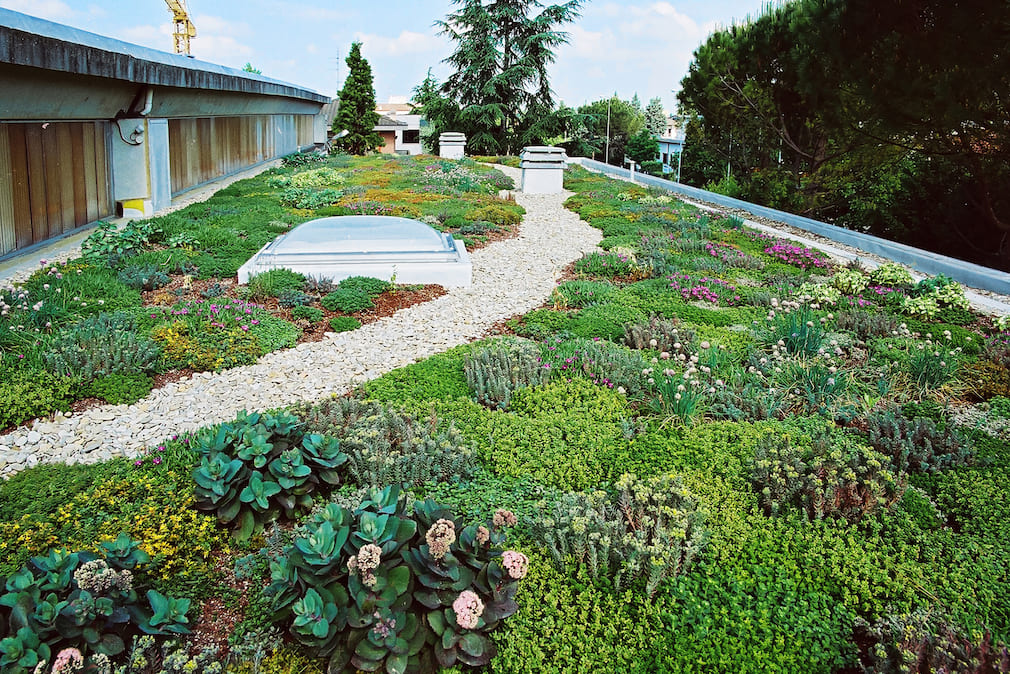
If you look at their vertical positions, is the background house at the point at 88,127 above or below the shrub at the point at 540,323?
above

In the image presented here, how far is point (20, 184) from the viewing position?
9.52 m

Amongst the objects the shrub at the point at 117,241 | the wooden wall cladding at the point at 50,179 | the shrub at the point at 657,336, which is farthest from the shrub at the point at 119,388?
the wooden wall cladding at the point at 50,179

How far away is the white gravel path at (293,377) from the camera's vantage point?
15.9 ft

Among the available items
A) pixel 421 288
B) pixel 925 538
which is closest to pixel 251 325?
pixel 421 288

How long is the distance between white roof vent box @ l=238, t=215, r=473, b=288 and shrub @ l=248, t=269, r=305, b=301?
0.31 meters

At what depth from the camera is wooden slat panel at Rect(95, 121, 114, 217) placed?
1188 centimetres

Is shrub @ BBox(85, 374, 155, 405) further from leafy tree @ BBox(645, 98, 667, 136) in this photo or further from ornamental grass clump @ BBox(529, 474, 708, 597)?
leafy tree @ BBox(645, 98, 667, 136)

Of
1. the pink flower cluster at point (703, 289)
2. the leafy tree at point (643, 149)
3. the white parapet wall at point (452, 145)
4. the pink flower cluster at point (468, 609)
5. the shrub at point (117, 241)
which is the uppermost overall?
the leafy tree at point (643, 149)

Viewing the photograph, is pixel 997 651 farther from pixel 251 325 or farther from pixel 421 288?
pixel 421 288

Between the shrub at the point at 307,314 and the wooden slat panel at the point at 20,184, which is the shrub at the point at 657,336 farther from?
the wooden slat panel at the point at 20,184

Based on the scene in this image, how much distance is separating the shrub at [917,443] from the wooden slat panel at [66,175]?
434 inches

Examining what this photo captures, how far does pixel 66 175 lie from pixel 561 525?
1033cm

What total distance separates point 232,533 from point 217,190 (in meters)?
14.9

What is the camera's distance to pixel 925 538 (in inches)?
148
